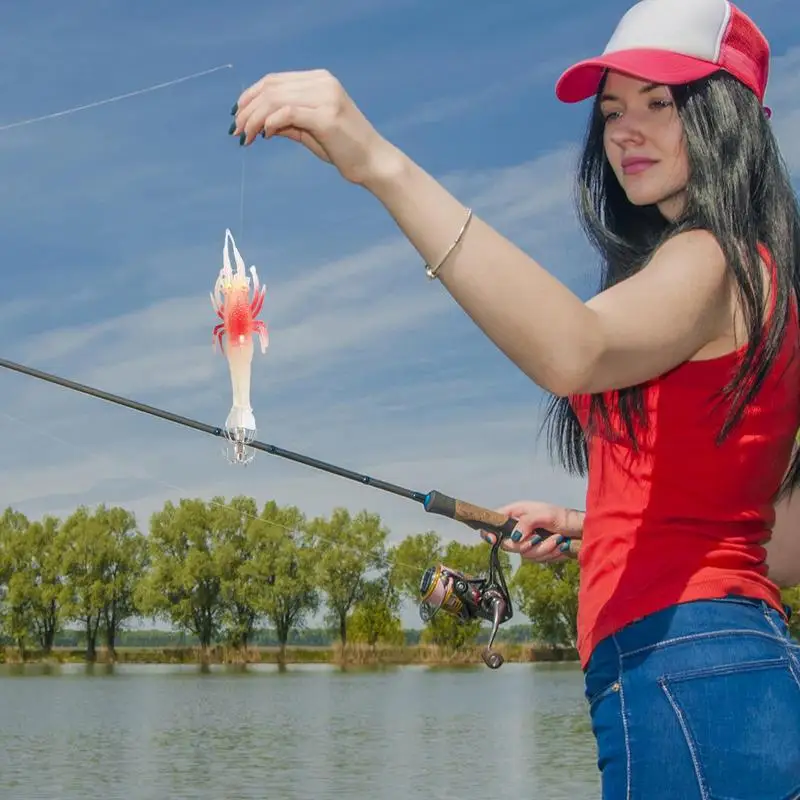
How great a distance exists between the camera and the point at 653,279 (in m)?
1.94

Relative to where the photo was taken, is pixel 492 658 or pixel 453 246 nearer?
pixel 453 246

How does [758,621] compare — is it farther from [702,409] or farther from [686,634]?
[702,409]

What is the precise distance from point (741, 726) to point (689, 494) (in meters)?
0.39

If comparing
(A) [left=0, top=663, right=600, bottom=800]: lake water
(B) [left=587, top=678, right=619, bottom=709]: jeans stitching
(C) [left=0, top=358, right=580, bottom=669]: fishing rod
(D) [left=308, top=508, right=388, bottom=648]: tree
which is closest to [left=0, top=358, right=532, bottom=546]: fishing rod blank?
(C) [left=0, top=358, right=580, bottom=669]: fishing rod

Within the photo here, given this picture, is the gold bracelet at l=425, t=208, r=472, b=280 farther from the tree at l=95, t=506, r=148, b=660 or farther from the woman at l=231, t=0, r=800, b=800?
the tree at l=95, t=506, r=148, b=660

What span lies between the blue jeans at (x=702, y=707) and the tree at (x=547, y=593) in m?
72.7

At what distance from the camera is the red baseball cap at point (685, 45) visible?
2.21 metres

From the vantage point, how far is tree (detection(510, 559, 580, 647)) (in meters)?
74.7

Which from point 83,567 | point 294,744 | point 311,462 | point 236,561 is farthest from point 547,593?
point 311,462

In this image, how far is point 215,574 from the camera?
7438cm

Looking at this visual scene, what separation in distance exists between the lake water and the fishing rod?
18745mm

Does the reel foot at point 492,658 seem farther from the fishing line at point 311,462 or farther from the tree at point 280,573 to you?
the tree at point 280,573

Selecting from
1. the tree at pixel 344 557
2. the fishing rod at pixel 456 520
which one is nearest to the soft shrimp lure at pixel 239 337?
the fishing rod at pixel 456 520

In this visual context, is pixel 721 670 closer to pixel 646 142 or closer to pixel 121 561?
pixel 646 142
